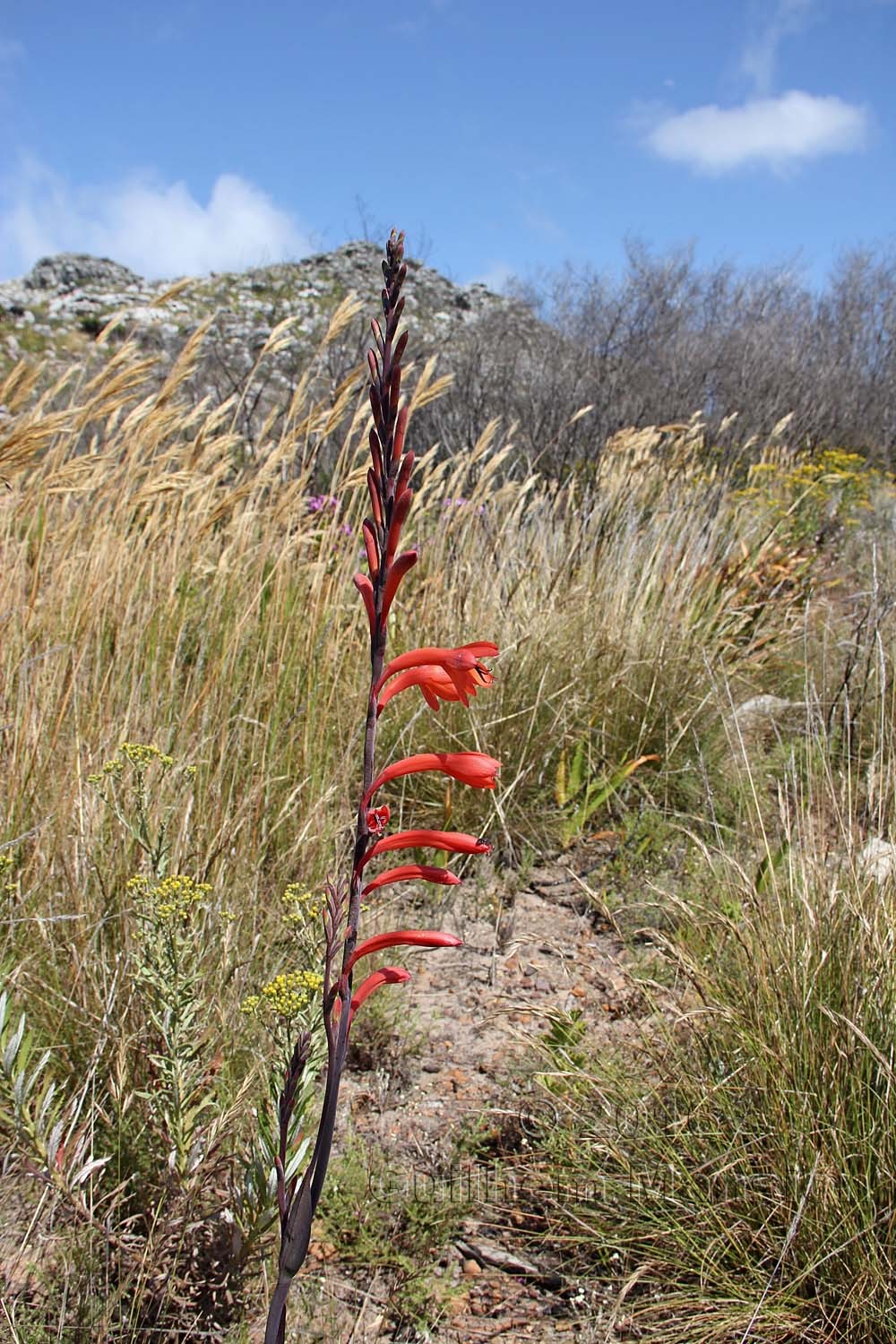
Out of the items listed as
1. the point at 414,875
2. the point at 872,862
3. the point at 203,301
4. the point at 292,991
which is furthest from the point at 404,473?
the point at 203,301

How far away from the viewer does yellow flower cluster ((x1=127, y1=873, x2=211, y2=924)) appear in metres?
1.39

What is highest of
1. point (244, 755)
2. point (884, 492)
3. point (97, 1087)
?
point (884, 492)

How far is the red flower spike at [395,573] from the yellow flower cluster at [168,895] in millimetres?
700

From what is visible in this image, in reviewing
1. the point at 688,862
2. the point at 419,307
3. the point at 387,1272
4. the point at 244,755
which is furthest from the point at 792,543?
the point at 419,307

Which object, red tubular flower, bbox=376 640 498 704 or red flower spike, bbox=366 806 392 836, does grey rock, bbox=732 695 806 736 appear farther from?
red flower spike, bbox=366 806 392 836

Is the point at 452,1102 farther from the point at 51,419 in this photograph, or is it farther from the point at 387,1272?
the point at 51,419

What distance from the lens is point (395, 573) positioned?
0.91 m

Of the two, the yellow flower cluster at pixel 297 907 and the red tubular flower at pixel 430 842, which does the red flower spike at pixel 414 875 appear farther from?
the yellow flower cluster at pixel 297 907

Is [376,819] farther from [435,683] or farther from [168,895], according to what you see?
[168,895]

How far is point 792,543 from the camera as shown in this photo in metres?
6.03

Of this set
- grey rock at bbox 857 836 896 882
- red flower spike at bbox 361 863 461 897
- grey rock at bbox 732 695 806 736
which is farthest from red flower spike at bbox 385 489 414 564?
grey rock at bbox 732 695 806 736

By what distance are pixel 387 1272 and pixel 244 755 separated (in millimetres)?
1509

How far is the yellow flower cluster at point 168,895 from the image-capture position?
1.39m

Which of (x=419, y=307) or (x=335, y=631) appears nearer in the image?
(x=335, y=631)
